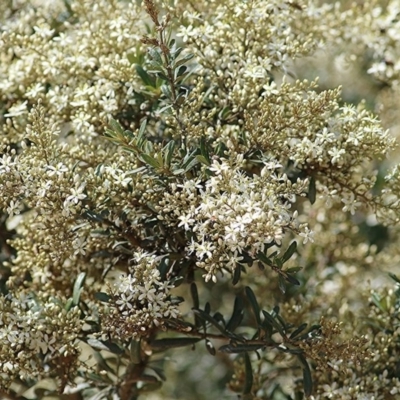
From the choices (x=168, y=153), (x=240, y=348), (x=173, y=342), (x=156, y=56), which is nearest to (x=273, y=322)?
(x=240, y=348)

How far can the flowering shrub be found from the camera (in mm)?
946

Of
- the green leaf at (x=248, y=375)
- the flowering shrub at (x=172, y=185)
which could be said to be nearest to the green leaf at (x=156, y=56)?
the flowering shrub at (x=172, y=185)

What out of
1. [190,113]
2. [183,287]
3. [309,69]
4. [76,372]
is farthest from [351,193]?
[309,69]

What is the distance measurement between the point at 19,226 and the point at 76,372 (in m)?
0.26

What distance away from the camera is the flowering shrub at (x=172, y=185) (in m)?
0.95

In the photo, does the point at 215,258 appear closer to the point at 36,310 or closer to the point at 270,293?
the point at 36,310

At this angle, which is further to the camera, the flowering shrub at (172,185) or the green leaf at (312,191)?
the green leaf at (312,191)

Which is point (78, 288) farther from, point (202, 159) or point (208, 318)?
point (202, 159)

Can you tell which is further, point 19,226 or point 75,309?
point 19,226

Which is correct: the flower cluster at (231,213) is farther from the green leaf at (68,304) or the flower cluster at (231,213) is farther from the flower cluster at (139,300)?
the green leaf at (68,304)

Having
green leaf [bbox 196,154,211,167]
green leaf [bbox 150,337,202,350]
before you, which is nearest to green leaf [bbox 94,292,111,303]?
green leaf [bbox 150,337,202,350]

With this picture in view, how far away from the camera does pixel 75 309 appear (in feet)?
3.38

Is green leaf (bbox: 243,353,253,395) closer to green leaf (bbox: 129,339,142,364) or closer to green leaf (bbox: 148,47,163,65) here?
green leaf (bbox: 129,339,142,364)

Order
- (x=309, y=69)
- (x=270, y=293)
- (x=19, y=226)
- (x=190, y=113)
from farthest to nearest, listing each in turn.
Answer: (x=309, y=69) < (x=270, y=293) < (x=19, y=226) < (x=190, y=113)
